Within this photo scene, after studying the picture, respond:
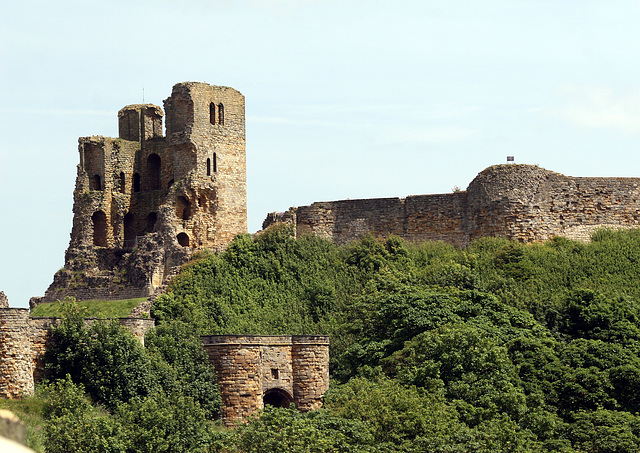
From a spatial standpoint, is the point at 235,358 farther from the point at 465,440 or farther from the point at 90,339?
the point at 465,440

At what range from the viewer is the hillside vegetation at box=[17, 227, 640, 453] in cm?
2452

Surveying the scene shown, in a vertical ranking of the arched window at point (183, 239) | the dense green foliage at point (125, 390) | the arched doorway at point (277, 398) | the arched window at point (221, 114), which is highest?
the arched window at point (221, 114)

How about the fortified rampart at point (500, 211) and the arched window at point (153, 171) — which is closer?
the fortified rampart at point (500, 211)

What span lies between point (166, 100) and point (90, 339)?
1694 centimetres

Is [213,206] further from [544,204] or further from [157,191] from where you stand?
[544,204]

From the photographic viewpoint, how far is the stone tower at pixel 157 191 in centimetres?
3966

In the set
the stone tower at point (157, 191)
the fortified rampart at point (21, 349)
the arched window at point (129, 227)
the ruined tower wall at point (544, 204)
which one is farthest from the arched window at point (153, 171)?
the fortified rampart at point (21, 349)

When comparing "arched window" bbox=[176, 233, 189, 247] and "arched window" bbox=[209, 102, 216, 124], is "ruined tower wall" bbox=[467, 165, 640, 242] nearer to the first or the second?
"arched window" bbox=[209, 102, 216, 124]

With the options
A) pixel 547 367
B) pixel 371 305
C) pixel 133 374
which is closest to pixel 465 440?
pixel 547 367

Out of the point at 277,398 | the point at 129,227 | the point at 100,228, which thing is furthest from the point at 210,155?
the point at 277,398

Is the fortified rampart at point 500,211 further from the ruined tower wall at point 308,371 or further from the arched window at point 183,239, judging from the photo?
the ruined tower wall at point 308,371

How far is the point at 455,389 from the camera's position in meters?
28.0

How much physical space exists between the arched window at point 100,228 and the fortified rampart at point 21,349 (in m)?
15.5

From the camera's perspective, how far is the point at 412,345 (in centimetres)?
3072
